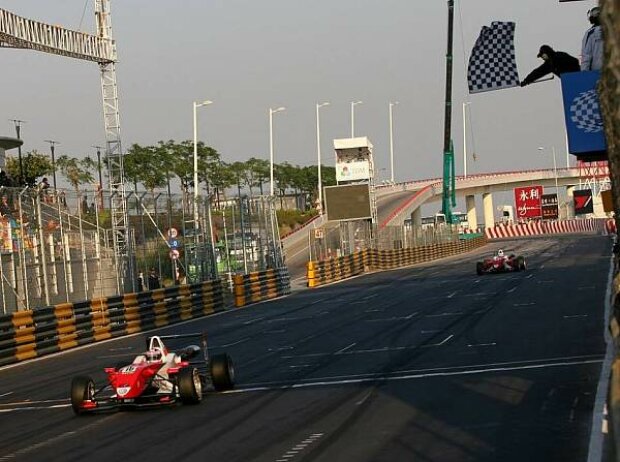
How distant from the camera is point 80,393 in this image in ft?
44.6

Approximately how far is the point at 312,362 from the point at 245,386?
2.67 metres

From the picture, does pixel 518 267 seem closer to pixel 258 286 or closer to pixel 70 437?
pixel 258 286

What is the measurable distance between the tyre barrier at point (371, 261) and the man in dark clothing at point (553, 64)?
97.2ft

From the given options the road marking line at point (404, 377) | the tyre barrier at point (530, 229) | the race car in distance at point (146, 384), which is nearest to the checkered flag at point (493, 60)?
the road marking line at point (404, 377)

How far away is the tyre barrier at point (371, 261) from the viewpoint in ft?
169

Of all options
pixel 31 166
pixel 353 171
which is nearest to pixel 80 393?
pixel 31 166

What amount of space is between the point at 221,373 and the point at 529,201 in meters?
112

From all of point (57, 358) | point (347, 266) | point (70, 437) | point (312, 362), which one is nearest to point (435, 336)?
point (312, 362)

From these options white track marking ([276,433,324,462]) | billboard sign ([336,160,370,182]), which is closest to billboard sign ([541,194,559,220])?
billboard sign ([336,160,370,182])

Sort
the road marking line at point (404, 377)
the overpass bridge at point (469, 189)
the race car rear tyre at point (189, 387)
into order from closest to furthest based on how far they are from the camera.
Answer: the race car rear tyre at point (189, 387) < the road marking line at point (404, 377) < the overpass bridge at point (469, 189)

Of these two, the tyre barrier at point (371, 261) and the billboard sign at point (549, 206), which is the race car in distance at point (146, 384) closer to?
the tyre barrier at point (371, 261)

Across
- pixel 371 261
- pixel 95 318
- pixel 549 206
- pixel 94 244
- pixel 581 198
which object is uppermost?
pixel 94 244

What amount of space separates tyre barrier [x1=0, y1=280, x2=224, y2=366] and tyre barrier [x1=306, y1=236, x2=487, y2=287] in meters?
15.5

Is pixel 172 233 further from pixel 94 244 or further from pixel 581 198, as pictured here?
pixel 581 198
